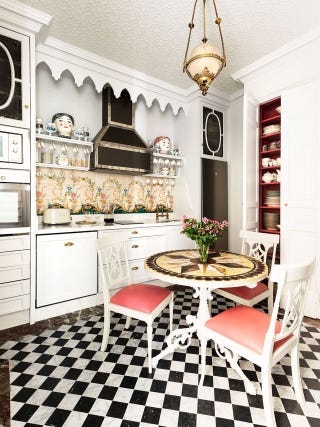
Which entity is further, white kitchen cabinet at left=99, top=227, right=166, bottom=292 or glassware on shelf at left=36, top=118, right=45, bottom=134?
white kitchen cabinet at left=99, top=227, right=166, bottom=292

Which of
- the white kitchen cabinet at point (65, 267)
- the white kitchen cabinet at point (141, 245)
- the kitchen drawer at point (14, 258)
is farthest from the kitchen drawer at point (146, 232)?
the kitchen drawer at point (14, 258)

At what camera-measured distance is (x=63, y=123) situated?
303 cm

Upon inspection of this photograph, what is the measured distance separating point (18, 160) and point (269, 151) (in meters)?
2.94

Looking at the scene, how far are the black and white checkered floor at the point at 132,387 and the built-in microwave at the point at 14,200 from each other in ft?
3.48

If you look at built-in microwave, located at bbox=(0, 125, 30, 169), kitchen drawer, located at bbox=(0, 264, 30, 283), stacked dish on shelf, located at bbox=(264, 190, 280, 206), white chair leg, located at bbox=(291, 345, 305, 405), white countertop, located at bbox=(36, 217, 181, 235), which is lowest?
white chair leg, located at bbox=(291, 345, 305, 405)

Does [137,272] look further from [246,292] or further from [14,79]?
[14,79]

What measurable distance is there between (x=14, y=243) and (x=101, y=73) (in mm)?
2316

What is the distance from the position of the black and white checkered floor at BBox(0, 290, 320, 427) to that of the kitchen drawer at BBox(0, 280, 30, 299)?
1.36 feet

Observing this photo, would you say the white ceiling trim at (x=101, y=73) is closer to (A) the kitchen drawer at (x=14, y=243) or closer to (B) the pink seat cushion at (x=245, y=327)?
(A) the kitchen drawer at (x=14, y=243)

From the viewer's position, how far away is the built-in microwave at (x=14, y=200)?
7.50 feet

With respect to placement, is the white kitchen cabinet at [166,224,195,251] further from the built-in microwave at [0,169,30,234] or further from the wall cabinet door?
the wall cabinet door

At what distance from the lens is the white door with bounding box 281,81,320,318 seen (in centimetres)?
256

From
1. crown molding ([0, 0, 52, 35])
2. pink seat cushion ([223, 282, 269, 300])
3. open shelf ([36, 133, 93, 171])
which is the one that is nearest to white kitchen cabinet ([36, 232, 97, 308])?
open shelf ([36, 133, 93, 171])

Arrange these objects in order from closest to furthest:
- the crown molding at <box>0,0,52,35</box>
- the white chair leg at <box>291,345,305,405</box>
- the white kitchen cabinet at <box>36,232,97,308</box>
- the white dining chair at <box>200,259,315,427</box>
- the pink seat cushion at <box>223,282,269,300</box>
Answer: the white dining chair at <box>200,259,315,427</box> < the white chair leg at <box>291,345,305,405</box> < the pink seat cushion at <box>223,282,269,300</box> < the crown molding at <box>0,0,52,35</box> < the white kitchen cabinet at <box>36,232,97,308</box>
